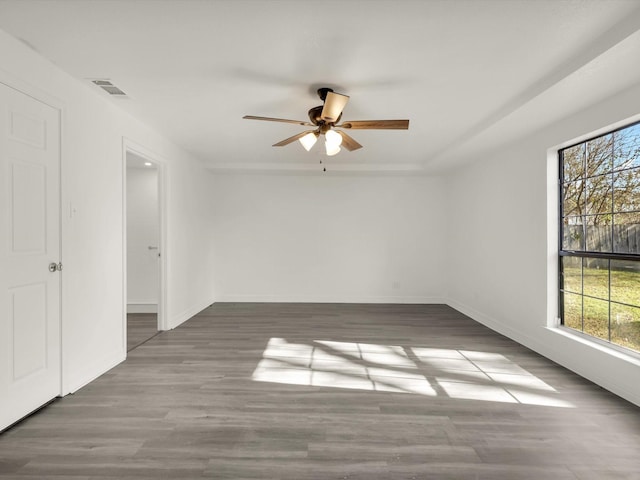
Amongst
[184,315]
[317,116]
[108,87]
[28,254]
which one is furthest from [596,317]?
[184,315]

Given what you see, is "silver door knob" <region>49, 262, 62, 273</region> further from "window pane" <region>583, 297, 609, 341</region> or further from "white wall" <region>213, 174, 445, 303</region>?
"window pane" <region>583, 297, 609, 341</region>

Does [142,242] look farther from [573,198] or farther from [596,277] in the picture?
[596,277]

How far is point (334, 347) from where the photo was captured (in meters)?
3.91

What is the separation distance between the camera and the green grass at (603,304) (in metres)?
2.82

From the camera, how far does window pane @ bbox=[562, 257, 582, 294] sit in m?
3.41

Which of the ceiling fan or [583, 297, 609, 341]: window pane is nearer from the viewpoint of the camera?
the ceiling fan

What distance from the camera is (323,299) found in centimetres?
658

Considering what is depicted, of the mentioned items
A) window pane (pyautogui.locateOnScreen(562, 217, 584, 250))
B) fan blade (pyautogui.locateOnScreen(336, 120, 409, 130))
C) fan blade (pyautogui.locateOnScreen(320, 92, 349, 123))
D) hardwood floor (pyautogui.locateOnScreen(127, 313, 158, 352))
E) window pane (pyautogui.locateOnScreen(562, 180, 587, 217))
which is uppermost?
fan blade (pyautogui.locateOnScreen(320, 92, 349, 123))

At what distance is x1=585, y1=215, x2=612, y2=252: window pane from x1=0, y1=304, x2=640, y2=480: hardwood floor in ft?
3.85

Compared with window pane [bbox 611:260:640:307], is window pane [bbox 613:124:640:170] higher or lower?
higher

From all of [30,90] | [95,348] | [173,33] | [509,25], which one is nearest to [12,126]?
[30,90]

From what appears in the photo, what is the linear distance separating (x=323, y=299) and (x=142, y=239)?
3275mm

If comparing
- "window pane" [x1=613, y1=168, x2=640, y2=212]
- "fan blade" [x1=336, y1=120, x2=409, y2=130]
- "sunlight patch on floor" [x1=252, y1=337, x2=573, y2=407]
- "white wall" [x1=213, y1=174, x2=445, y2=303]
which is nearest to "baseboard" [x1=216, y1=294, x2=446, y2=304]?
"white wall" [x1=213, y1=174, x2=445, y2=303]

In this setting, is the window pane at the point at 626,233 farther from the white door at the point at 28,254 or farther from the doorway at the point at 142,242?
the doorway at the point at 142,242
